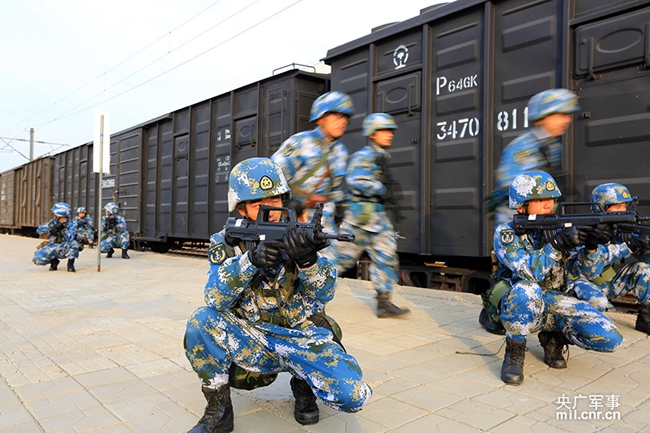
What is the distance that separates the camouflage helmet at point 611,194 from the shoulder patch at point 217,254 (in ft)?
10.1

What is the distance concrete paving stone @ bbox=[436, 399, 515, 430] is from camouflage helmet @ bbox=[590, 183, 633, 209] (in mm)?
2213

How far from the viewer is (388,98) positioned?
5973mm

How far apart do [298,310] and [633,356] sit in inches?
95.9

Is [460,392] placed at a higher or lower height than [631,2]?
lower

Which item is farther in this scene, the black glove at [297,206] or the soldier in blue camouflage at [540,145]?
the soldier in blue camouflage at [540,145]

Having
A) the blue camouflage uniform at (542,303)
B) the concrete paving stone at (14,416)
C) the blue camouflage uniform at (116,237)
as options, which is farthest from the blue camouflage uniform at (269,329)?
the blue camouflage uniform at (116,237)

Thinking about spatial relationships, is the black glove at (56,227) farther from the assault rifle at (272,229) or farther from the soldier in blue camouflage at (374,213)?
the assault rifle at (272,229)

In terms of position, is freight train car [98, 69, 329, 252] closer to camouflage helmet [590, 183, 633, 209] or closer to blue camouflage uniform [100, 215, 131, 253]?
blue camouflage uniform [100, 215, 131, 253]

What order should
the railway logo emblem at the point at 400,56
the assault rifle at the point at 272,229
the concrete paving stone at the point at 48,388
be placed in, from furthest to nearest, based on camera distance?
1. the railway logo emblem at the point at 400,56
2. the concrete paving stone at the point at 48,388
3. the assault rifle at the point at 272,229

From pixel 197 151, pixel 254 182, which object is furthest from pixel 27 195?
pixel 254 182

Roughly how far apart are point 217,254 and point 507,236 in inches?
68.9

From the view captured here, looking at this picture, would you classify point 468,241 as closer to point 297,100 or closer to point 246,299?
point 246,299

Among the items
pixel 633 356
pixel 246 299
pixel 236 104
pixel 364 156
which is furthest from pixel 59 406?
pixel 236 104

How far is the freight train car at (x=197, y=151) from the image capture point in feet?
25.8
